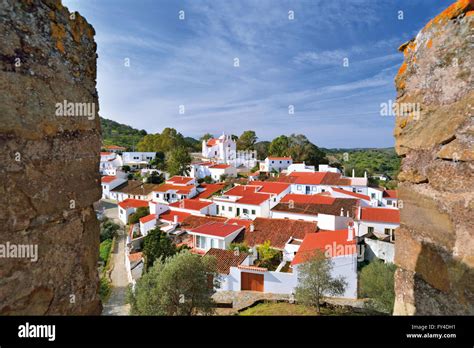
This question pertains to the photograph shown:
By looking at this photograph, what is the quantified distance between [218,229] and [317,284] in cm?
895

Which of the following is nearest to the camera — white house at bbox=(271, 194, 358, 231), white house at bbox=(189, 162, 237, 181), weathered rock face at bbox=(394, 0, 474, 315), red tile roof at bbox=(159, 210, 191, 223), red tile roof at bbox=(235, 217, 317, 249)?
weathered rock face at bbox=(394, 0, 474, 315)

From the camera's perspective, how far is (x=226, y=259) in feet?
53.1

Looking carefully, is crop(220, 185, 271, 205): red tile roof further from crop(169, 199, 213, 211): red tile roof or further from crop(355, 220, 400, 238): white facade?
crop(355, 220, 400, 238): white facade

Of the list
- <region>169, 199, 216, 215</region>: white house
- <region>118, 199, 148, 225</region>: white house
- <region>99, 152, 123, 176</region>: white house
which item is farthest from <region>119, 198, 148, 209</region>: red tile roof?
<region>99, 152, 123, 176</region>: white house

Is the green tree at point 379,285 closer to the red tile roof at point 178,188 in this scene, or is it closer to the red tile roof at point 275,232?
the red tile roof at point 275,232

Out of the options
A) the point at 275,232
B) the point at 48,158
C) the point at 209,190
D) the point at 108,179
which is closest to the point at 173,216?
the point at 209,190

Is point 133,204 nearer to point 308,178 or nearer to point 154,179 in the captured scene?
point 154,179

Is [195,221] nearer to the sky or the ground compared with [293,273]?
nearer to the sky

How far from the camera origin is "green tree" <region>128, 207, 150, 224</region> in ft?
100

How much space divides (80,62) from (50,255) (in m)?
1.44

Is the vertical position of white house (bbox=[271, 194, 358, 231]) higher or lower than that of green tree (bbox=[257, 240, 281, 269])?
higher

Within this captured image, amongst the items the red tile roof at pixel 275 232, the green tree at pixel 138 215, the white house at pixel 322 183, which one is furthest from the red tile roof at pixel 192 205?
the white house at pixel 322 183

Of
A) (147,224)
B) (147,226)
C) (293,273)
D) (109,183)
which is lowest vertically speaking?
(147,226)

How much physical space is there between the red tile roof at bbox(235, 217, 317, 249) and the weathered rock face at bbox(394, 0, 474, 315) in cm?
1600
